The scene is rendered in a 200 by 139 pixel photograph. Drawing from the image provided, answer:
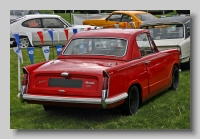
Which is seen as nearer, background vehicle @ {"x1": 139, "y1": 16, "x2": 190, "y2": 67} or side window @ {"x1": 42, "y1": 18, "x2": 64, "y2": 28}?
background vehicle @ {"x1": 139, "y1": 16, "x2": 190, "y2": 67}

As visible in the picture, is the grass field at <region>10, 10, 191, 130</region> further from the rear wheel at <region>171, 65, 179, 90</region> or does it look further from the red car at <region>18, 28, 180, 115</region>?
the rear wheel at <region>171, 65, 179, 90</region>

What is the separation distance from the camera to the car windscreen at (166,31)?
1072 centimetres

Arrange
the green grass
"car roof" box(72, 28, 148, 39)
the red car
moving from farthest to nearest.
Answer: "car roof" box(72, 28, 148, 39), the green grass, the red car

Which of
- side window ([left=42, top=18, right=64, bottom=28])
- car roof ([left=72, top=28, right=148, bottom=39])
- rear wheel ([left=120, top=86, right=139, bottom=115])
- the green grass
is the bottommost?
the green grass

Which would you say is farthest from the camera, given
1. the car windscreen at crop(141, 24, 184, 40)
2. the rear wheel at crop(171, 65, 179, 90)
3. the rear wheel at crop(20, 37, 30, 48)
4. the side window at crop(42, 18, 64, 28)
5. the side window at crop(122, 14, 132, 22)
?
the side window at crop(122, 14, 132, 22)

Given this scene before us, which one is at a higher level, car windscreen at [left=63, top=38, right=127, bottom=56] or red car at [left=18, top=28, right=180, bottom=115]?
car windscreen at [left=63, top=38, right=127, bottom=56]

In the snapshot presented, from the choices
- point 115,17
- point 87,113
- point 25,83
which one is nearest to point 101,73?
point 87,113

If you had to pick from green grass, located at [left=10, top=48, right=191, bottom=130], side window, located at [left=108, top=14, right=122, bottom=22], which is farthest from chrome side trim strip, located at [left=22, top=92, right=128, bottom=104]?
side window, located at [left=108, top=14, right=122, bottom=22]

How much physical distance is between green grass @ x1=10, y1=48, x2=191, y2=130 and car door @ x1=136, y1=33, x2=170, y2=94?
34 cm

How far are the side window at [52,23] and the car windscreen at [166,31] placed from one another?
5.71 m

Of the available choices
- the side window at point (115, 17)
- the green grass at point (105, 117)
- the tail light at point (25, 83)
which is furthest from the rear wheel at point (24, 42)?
the tail light at point (25, 83)

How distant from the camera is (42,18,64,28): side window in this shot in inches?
634

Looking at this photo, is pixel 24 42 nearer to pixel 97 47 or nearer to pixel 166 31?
pixel 166 31

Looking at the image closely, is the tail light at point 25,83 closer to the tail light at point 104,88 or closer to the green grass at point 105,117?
the green grass at point 105,117
